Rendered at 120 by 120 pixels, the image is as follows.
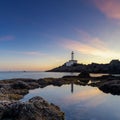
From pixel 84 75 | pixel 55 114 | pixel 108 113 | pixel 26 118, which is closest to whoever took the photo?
pixel 26 118

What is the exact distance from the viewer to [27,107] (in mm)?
22188

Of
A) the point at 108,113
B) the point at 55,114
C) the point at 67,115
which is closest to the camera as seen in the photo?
the point at 55,114

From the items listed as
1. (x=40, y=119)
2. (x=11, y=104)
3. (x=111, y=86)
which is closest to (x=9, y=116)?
(x=11, y=104)

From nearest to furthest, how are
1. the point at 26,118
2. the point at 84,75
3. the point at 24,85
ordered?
1. the point at 26,118
2. the point at 24,85
3. the point at 84,75

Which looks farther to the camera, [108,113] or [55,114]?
[108,113]

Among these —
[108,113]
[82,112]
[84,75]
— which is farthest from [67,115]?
[84,75]

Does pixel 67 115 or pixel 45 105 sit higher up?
pixel 45 105

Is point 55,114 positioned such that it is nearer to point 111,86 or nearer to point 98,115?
point 98,115

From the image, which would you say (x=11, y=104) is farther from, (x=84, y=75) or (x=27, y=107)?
(x=84, y=75)

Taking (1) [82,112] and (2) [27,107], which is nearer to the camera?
(2) [27,107]

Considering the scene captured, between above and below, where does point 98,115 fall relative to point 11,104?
below

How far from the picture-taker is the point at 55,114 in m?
23.8

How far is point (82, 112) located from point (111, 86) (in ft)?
110

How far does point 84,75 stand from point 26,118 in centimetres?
10130
